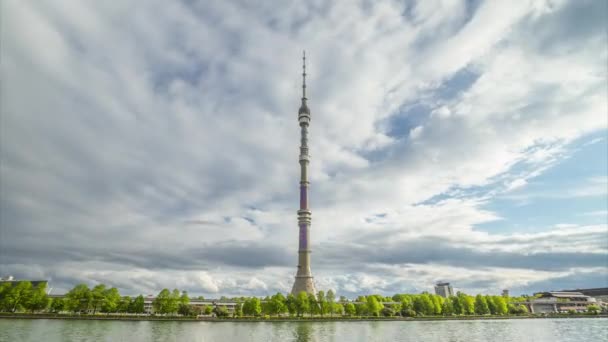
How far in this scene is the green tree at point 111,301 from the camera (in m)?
120

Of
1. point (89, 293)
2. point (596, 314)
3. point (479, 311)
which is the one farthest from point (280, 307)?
point (596, 314)

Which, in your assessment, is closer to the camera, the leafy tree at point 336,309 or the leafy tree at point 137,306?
the leafy tree at point 137,306

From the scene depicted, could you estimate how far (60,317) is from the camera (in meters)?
108

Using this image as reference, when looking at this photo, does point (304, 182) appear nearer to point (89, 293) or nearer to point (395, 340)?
point (89, 293)

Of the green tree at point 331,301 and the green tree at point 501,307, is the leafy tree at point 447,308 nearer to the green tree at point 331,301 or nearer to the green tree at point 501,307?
the green tree at point 501,307

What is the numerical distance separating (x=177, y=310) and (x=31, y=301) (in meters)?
45.6

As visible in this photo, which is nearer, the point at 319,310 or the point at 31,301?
the point at 31,301

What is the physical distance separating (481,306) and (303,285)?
78.3 m

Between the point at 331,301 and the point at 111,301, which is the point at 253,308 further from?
the point at 111,301

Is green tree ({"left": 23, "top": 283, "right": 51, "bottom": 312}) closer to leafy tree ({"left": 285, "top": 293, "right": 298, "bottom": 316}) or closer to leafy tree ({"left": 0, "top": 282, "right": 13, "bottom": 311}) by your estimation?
leafy tree ({"left": 0, "top": 282, "right": 13, "bottom": 311})

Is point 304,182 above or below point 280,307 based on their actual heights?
above

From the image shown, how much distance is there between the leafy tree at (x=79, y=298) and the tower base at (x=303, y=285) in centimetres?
8752

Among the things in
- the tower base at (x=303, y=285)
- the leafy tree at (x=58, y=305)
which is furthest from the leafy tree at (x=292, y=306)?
the leafy tree at (x=58, y=305)

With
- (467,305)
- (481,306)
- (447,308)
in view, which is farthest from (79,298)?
(481,306)
